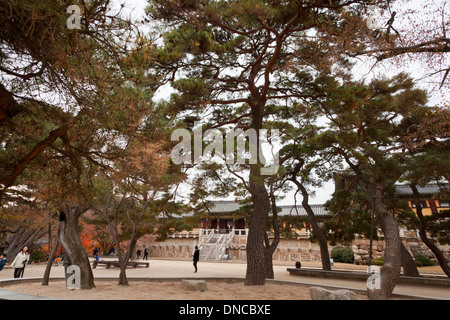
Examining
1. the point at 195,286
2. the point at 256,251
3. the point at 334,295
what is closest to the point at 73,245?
the point at 195,286

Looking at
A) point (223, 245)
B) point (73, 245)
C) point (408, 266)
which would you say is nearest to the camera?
point (73, 245)

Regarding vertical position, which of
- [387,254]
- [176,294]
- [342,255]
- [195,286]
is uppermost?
[387,254]

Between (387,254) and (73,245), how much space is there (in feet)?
26.9

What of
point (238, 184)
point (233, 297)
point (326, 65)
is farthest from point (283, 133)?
point (233, 297)

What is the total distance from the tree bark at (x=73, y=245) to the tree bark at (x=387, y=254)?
23.9 ft

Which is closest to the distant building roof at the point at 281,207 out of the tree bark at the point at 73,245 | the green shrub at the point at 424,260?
the green shrub at the point at 424,260

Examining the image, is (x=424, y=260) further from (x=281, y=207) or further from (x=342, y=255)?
(x=281, y=207)

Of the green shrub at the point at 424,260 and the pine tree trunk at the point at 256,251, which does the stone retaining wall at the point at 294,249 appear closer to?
the green shrub at the point at 424,260

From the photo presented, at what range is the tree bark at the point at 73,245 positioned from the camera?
25.7ft

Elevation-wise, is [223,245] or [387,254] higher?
[223,245]

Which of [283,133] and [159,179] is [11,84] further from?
[283,133]

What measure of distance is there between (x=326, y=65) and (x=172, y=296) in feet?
21.4

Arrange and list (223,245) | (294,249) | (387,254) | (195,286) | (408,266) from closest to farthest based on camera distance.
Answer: (387,254) → (195,286) → (408,266) → (294,249) → (223,245)

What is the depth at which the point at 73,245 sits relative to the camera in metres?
7.93
